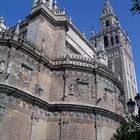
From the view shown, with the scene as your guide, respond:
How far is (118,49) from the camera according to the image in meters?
64.5

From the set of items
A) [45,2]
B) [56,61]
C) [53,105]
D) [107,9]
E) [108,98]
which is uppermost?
[107,9]

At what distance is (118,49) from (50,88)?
43.7m

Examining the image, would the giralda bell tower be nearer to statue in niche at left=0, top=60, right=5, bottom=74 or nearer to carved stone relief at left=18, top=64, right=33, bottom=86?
carved stone relief at left=18, top=64, right=33, bottom=86

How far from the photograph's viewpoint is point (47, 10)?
2777 centimetres

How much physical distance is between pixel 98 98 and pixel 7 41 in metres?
9.48

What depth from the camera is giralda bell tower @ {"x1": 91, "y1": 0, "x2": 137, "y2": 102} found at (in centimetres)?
5955

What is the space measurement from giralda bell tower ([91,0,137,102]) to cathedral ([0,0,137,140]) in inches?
1234

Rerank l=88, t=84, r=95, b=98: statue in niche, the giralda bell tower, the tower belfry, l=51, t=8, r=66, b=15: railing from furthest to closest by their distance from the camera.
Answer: the giralda bell tower → l=51, t=8, r=66, b=15: railing → the tower belfry → l=88, t=84, r=95, b=98: statue in niche

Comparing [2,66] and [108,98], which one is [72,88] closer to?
[108,98]

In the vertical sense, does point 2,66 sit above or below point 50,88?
above

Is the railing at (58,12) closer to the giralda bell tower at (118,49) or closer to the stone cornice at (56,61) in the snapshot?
the stone cornice at (56,61)

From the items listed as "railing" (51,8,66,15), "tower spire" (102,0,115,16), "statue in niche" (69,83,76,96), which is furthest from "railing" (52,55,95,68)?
"tower spire" (102,0,115,16)

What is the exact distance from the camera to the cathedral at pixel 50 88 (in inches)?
778

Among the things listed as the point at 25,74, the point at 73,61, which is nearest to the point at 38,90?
the point at 25,74
